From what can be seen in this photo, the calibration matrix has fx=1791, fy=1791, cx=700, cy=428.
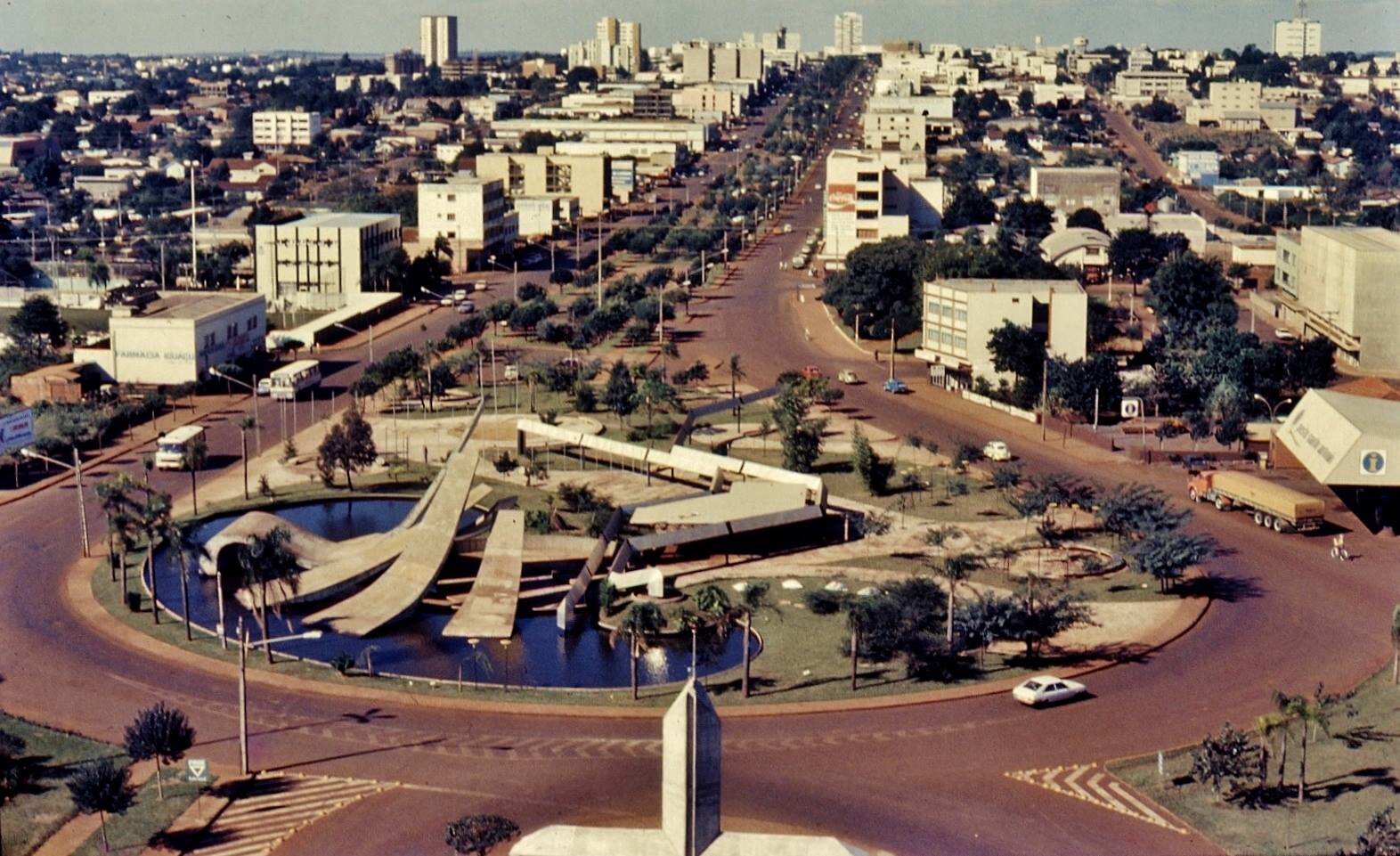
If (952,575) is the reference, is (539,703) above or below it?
below

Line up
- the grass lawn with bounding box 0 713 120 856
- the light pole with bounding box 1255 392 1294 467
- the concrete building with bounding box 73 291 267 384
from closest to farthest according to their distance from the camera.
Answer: the grass lawn with bounding box 0 713 120 856 → the light pole with bounding box 1255 392 1294 467 → the concrete building with bounding box 73 291 267 384

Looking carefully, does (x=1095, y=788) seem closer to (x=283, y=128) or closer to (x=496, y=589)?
(x=496, y=589)

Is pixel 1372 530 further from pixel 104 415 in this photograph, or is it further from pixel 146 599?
pixel 104 415

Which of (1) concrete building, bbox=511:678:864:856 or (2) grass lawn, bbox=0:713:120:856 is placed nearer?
(1) concrete building, bbox=511:678:864:856

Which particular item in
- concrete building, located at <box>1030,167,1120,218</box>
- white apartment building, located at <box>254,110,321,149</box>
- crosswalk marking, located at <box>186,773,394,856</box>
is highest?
white apartment building, located at <box>254,110,321,149</box>

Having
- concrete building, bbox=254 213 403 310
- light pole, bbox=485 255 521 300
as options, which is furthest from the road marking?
light pole, bbox=485 255 521 300

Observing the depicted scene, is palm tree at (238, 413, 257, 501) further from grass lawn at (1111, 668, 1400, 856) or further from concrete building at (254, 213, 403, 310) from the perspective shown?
grass lawn at (1111, 668, 1400, 856)

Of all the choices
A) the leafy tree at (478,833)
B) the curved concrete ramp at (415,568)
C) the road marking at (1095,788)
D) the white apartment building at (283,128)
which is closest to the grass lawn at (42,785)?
the leafy tree at (478,833)

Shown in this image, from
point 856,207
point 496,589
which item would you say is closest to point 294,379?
point 496,589
